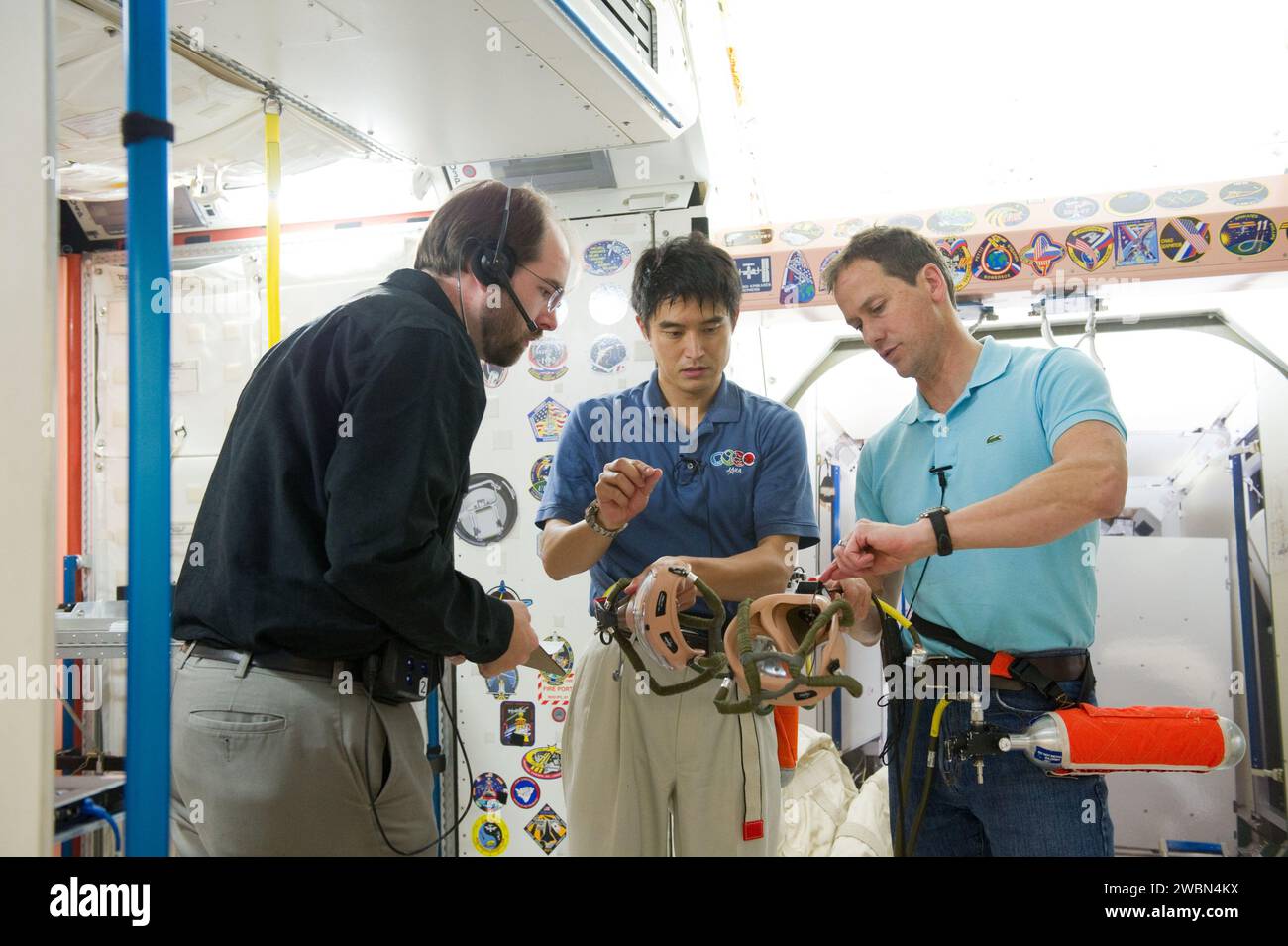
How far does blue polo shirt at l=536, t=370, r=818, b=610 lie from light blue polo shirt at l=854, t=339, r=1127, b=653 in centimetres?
26

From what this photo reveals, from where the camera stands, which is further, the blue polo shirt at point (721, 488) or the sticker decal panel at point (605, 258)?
the sticker decal panel at point (605, 258)

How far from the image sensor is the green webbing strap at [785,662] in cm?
143

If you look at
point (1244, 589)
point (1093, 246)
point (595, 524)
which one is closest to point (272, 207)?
point (595, 524)

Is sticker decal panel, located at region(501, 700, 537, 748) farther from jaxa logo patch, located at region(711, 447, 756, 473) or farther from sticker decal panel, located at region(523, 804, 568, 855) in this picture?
jaxa logo patch, located at region(711, 447, 756, 473)

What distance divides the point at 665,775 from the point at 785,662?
1.64 feet

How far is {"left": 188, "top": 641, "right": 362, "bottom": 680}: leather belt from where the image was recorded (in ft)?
4.25

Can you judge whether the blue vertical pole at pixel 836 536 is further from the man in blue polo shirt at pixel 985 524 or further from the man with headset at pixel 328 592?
the man with headset at pixel 328 592

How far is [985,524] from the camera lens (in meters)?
1.65

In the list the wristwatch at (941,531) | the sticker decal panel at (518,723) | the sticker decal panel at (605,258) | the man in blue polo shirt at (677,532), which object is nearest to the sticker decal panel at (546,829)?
the sticker decal panel at (518,723)

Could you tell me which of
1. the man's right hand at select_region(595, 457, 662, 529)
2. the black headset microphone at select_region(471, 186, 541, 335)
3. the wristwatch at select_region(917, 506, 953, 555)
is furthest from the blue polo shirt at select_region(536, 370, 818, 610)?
the black headset microphone at select_region(471, 186, 541, 335)
